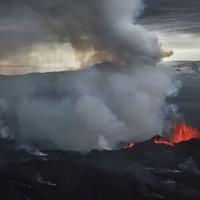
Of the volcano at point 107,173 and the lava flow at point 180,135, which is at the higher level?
the lava flow at point 180,135

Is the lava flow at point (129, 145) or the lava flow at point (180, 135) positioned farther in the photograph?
the lava flow at point (180, 135)

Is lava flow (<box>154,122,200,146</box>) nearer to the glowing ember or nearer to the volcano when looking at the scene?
the volcano

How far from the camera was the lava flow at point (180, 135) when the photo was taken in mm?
153825

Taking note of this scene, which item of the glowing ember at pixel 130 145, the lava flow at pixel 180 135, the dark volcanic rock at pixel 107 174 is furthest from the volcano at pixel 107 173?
the lava flow at pixel 180 135

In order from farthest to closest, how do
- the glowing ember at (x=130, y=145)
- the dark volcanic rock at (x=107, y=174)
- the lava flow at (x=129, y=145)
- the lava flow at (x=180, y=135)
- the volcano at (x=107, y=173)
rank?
1. the lava flow at (x=180, y=135)
2. the glowing ember at (x=130, y=145)
3. the lava flow at (x=129, y=145)
4. the volcano at (x=107, y=173)
5. the dark volcanic rock at (x=107, y=174)

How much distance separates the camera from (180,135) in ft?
561

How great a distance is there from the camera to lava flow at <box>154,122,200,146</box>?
153825 mm

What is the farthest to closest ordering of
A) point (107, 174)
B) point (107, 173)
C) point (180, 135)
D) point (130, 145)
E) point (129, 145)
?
point (180, 135) → point (129, 145) → point (130, 145) → point (107, 173) → point (107, 174)

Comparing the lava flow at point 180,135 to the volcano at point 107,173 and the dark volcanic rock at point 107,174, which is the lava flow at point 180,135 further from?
the dark volcanic rock at point 107,174

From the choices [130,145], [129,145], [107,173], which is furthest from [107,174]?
→ [129,145]

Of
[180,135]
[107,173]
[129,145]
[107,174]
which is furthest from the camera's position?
[180,135]

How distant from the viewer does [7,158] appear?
138875 millimetres

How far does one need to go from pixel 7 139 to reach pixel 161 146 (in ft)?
192

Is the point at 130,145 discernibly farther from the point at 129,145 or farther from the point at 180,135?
the point at 180,135
